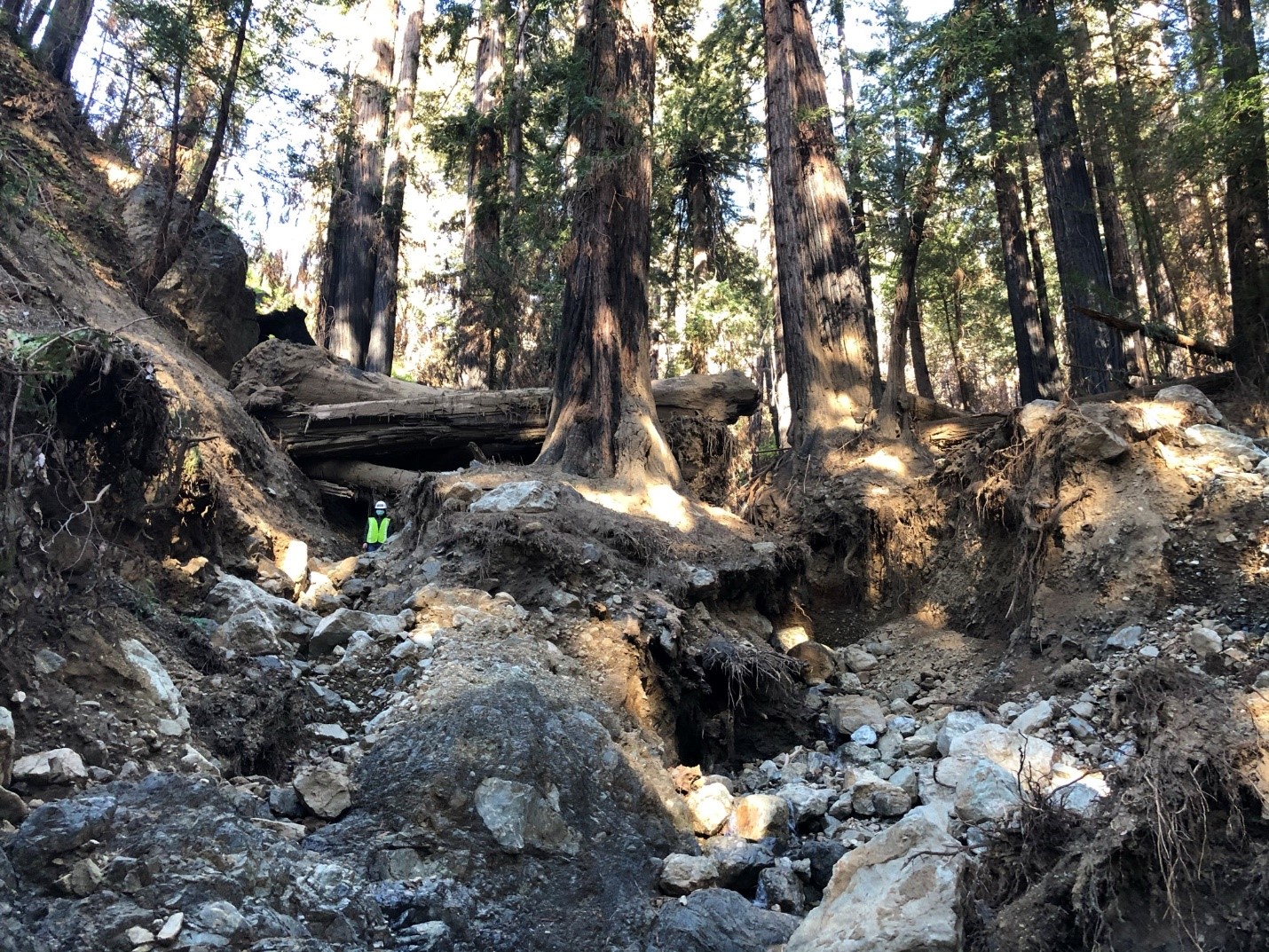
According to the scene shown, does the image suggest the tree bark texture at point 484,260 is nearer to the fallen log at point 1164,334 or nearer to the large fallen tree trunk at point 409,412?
the large fallen tree trunk at point 409,412

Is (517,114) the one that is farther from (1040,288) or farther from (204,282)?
(1040,288)

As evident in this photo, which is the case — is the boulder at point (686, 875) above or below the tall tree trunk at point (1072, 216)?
Answer: below

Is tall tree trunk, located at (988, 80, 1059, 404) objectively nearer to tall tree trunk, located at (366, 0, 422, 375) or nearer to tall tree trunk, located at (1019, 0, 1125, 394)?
tall tree trunk, located at (1019, 0, 1125, 394)

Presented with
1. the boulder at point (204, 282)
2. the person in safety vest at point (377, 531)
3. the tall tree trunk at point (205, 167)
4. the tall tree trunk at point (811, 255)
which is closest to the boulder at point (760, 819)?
the tall tree trunk at point (811, 255)

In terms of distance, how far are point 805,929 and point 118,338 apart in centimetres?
456

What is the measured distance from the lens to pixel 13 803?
328 cm

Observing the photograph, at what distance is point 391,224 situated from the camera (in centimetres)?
1659

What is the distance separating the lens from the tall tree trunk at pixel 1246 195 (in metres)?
8.85

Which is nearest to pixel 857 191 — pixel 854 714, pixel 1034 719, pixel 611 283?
pixel 611 283

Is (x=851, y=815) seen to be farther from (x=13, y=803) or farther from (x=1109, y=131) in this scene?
(x=1109, y=131)

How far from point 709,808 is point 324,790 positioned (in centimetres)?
233

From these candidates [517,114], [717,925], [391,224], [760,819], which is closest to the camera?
[717,925]

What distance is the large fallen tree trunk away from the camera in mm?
10789

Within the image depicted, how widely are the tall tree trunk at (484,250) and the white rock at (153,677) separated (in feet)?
37.4
